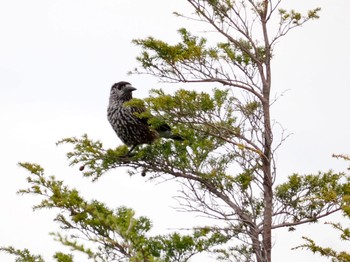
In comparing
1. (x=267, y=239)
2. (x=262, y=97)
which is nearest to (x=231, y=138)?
(x=262, y=97)

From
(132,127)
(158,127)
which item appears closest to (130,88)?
(132,127)

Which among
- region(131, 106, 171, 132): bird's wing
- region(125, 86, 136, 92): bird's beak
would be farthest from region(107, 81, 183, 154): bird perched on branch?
region(125, 86, 136, 92): bird's beak

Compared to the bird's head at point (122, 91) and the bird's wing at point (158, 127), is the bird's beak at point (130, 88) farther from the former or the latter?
the bird's wing at point (158, 127)

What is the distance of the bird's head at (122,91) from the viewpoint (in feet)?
33.5

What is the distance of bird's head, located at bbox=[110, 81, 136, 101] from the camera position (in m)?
10.2

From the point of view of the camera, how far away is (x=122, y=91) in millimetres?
10266

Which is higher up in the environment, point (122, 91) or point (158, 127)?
point (122, 91)

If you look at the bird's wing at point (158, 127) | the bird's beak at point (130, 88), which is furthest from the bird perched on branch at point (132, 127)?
the bird's beak at point (130, 88)

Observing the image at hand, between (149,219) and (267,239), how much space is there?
1.39 m

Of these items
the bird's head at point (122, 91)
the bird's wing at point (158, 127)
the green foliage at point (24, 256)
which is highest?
the bird's head at point (122, 91)

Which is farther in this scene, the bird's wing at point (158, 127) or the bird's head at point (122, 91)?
the bird's head at point (122, 91)

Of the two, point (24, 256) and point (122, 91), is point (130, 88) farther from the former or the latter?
point (24, 256)

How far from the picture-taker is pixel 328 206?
9.20m

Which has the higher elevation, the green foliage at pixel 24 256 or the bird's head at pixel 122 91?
the bird's head at pixel 122 91
